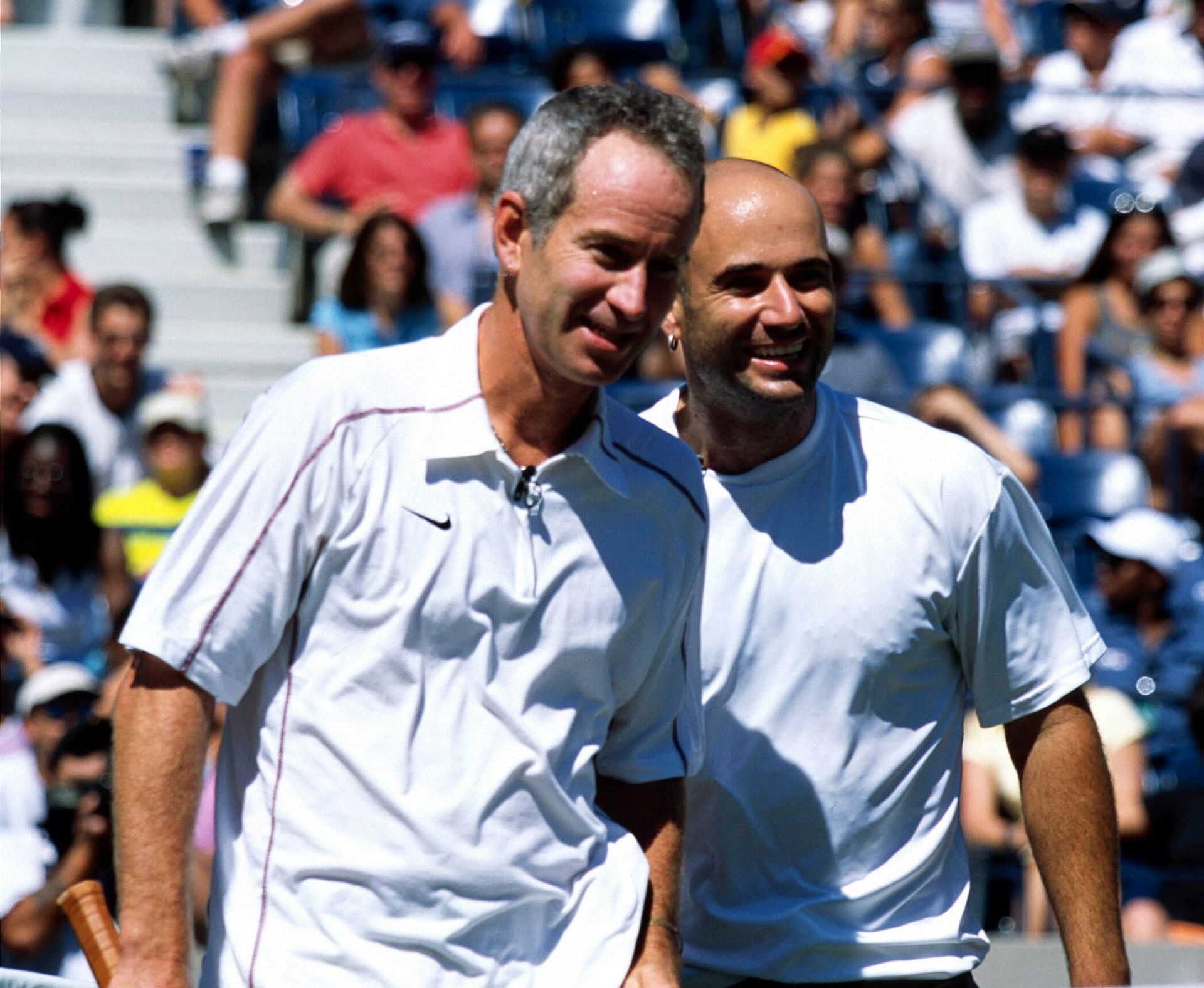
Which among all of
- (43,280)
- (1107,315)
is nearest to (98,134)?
(43,280)

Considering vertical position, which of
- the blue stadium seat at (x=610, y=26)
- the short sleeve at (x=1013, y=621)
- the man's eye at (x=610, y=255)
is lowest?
the short sleeve at (x=1013, y=621)

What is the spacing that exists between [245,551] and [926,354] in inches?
234

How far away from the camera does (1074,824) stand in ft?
9.95

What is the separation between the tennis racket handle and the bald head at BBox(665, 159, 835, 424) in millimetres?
1246

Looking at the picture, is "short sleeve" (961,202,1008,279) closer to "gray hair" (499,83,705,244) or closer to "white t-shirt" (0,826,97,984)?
"white t-shirt" (0,826,97,984)

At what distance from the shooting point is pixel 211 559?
7.47ft

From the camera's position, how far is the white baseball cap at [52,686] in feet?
17.7

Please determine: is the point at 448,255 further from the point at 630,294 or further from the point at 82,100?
the point at 630,294

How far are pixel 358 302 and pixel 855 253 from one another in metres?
2.56

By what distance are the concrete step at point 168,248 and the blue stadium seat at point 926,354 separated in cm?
287

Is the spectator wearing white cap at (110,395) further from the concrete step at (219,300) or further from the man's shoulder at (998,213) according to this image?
the man's shoulder at (998,213)

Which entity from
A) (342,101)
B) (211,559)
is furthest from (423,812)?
(342,101)

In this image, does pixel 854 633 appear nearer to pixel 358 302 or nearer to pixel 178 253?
pixel 358 302

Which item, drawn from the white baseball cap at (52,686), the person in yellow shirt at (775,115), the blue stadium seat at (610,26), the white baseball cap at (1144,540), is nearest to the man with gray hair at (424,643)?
the white baseball cap at (52,686)
